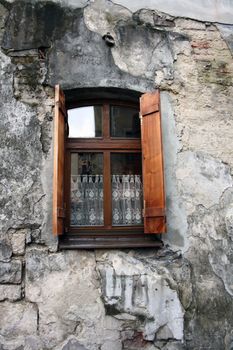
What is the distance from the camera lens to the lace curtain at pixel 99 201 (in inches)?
158

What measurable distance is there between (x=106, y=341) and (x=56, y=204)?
1.31 metres

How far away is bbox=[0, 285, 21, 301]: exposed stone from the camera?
3605 millimetres

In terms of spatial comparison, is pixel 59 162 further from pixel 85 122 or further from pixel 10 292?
pixel 10 292

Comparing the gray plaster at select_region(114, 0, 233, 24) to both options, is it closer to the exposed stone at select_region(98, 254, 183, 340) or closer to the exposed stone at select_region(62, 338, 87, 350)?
the exposed stone at select_region(98, 254, 183, 340)

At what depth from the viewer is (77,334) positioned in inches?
142

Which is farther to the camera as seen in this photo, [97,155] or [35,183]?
[97,155]

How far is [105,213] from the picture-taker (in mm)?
4023

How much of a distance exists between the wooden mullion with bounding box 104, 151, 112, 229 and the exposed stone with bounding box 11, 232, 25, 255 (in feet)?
2.67

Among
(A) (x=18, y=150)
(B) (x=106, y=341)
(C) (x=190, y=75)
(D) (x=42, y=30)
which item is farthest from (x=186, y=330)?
(D) (x=42, y=30)

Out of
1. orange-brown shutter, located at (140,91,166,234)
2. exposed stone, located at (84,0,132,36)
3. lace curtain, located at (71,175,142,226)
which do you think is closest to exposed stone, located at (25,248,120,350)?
lace curtain, located at (71,175,142,226)

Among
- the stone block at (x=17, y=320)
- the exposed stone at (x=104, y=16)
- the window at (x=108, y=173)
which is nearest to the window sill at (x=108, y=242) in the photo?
the window at (x=108, y=173)

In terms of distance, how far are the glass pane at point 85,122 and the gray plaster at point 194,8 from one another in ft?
4.17

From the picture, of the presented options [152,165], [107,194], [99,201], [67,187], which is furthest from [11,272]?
[152,165]

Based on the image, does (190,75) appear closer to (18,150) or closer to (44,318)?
(18,150)
